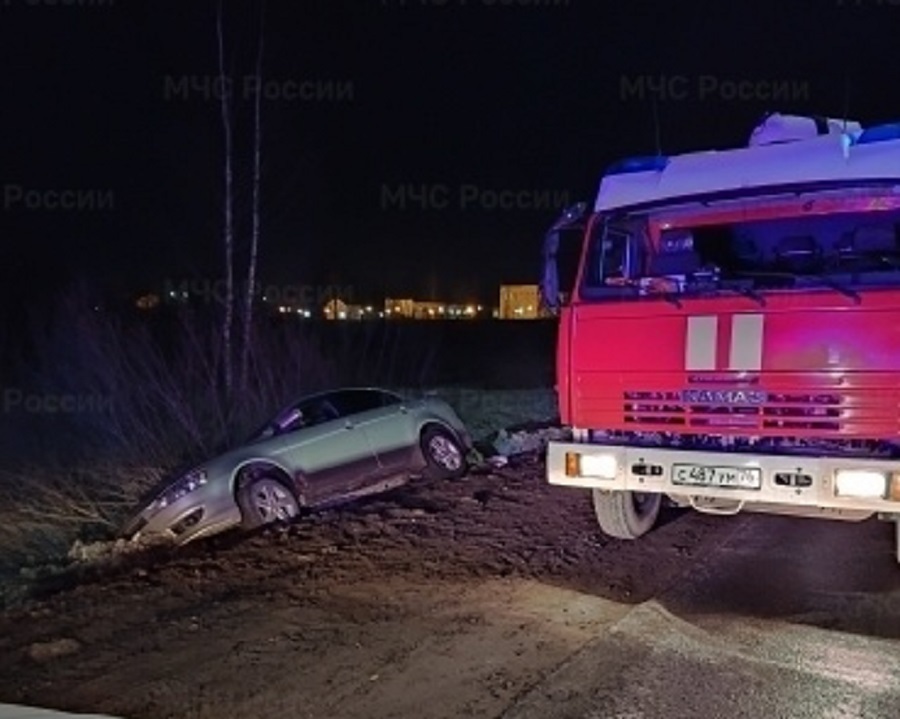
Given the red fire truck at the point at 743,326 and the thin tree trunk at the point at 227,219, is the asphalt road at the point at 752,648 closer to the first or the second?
the red fire truck at the point at 743,326

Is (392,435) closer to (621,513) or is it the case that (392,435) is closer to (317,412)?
(317,412)

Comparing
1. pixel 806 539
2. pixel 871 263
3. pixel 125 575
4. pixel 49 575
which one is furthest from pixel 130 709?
pixel 806 539

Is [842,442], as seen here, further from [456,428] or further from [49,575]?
[456,428]

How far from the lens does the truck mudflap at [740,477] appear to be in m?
4.89

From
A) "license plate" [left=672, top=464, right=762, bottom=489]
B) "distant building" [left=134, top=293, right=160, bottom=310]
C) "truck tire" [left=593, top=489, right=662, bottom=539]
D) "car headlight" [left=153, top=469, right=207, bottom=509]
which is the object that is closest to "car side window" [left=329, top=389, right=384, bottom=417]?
"car headlight" [left=153, top=469, right=207, bottom=509]

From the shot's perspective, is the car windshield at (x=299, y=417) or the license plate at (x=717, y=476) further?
the car windshield at (x=299, y=417)

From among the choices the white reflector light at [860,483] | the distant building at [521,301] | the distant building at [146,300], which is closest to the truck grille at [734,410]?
the white reflector light at [860,483]

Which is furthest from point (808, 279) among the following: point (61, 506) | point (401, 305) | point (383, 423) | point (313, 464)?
point (401, 305)

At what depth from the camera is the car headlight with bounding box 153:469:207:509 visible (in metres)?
9.04

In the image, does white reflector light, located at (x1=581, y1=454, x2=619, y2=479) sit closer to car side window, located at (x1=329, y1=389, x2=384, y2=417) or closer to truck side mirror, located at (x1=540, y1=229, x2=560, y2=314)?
truck side mirror, located at (x1=540, y1=229, x2=560, y2=314)

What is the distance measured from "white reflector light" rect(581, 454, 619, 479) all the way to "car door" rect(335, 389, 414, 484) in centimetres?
489

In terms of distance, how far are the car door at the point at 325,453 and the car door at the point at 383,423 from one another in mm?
116

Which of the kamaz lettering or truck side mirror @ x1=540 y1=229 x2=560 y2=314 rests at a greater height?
truck side mirror @ x1=540 y1=229 x2=560 y2=314

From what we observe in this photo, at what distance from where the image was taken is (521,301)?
766 centimetres
